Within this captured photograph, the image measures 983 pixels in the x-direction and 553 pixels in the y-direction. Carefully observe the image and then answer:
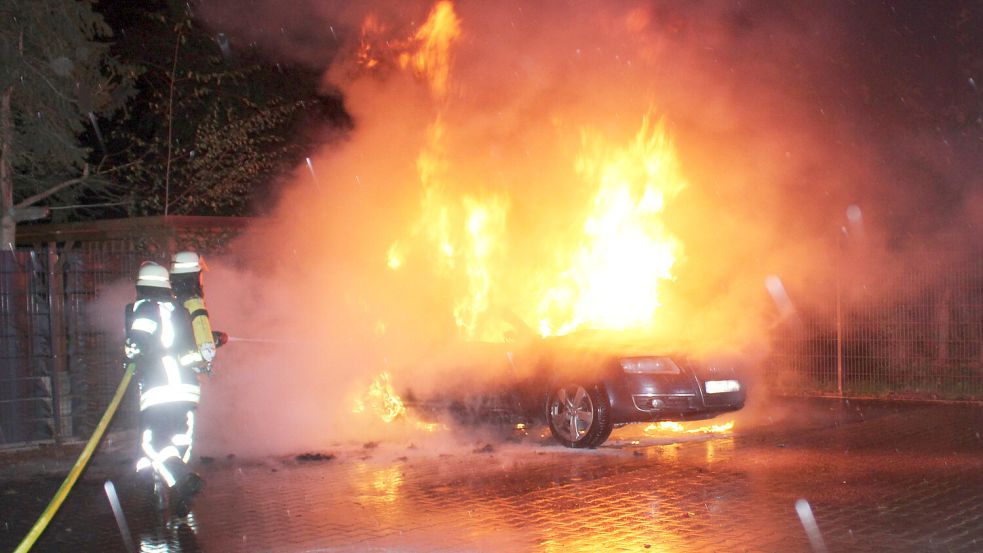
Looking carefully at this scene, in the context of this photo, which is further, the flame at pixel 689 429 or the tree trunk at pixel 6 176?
the tree trunk at pixel 6 176

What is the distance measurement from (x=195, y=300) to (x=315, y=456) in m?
2.78

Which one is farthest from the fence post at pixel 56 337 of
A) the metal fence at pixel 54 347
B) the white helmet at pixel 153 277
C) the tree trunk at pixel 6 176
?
the white helmet at pixel 153 277

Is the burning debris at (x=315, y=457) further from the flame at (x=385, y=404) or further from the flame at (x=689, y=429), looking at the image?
the flame at (x=689, y=429)

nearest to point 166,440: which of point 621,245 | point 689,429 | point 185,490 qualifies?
point 185,490

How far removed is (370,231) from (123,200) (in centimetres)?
Answer: 514

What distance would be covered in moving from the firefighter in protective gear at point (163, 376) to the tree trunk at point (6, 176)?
5519 mm

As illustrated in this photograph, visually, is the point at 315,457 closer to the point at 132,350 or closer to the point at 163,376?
the point at 163,376

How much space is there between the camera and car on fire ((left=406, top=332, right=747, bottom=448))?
1018 centimetres

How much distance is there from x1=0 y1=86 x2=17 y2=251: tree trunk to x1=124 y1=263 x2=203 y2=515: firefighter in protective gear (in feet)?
18.1

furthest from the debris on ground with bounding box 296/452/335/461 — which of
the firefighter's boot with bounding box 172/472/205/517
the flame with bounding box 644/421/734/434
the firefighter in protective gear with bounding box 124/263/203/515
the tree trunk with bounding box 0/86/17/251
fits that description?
the tree trunk with bounding box 0/86/17/251

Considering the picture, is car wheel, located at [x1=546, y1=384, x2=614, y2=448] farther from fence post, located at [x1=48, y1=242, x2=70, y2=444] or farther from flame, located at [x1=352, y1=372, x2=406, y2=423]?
fence post, located at [x1=48, y1=242, x2=70, y2=444]

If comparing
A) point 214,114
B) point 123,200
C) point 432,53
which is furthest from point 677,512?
point 123,200

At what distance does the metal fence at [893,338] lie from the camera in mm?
14781

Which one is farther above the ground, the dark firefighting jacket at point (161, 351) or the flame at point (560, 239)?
the flame at point (560, 239)
